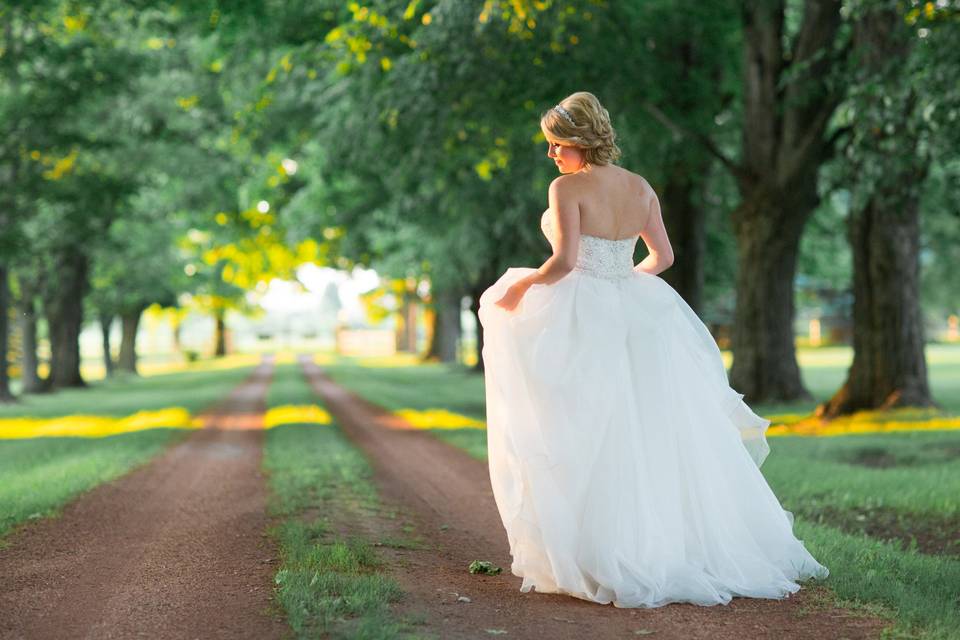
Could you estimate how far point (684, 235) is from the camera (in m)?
21.7

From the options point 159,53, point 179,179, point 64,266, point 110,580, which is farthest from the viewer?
point 64,266

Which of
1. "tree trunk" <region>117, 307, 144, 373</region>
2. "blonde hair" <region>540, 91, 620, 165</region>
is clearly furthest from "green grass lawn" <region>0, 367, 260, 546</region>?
"tree trunk" <region>117, 307, 144, 373</region>

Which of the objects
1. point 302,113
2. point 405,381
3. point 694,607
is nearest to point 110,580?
point 694,607

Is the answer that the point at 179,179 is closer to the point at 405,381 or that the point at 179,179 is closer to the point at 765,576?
the point at 405,381

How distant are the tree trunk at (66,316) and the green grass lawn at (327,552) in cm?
2354

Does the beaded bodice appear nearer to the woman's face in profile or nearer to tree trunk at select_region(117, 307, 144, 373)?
the woman's face in profile

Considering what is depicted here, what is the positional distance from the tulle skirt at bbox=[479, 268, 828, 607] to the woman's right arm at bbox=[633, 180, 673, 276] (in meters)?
0.29

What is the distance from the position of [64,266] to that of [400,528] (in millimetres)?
29193

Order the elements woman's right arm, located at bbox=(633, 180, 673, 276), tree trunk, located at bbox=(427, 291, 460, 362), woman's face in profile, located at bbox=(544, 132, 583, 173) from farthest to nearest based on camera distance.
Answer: tree trunk, located at bbox=(427, 291, 460, 362) → woman's right arm, located at bbox=(633, 180, 673, 276) → woman's face in profile, located at bbox=(544, 132, 583, 173)

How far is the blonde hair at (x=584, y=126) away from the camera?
241 inches

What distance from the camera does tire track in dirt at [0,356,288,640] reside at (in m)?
5.22

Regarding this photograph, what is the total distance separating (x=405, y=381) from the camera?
35.5 meters

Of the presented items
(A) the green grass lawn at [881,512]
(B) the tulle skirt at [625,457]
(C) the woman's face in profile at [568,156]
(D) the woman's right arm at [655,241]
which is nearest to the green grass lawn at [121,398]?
(A) the green grass lawn at [881,512]

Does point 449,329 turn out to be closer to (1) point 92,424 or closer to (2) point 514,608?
(1) point 92,424
